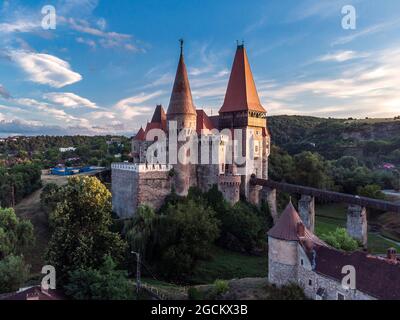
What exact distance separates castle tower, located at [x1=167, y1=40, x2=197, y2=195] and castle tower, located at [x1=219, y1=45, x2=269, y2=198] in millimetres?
5927

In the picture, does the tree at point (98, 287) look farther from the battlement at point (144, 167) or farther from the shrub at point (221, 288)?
the battlement at point (144, 167)

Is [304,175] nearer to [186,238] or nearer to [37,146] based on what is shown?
[186,238]

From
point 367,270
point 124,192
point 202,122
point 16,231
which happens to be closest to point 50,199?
point 124,192

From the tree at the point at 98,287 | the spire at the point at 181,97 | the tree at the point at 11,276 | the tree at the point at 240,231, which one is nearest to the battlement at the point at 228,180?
the tree at the point at 240,231

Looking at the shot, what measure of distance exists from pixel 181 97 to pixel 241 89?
8757 millimetres

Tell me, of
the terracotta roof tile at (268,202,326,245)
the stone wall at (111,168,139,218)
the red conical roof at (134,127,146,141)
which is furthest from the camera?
the red conical roof at (134,127,146,141)

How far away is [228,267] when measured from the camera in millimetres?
28375

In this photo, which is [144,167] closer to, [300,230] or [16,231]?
[16,231]

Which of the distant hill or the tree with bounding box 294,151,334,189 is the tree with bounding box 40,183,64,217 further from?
the distant hill

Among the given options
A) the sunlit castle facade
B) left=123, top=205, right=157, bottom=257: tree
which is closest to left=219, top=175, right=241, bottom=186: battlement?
the sunlit castle facade

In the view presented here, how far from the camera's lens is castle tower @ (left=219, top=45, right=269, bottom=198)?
39.3 m

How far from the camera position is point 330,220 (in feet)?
149

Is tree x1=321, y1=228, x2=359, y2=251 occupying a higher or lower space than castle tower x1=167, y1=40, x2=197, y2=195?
lower
